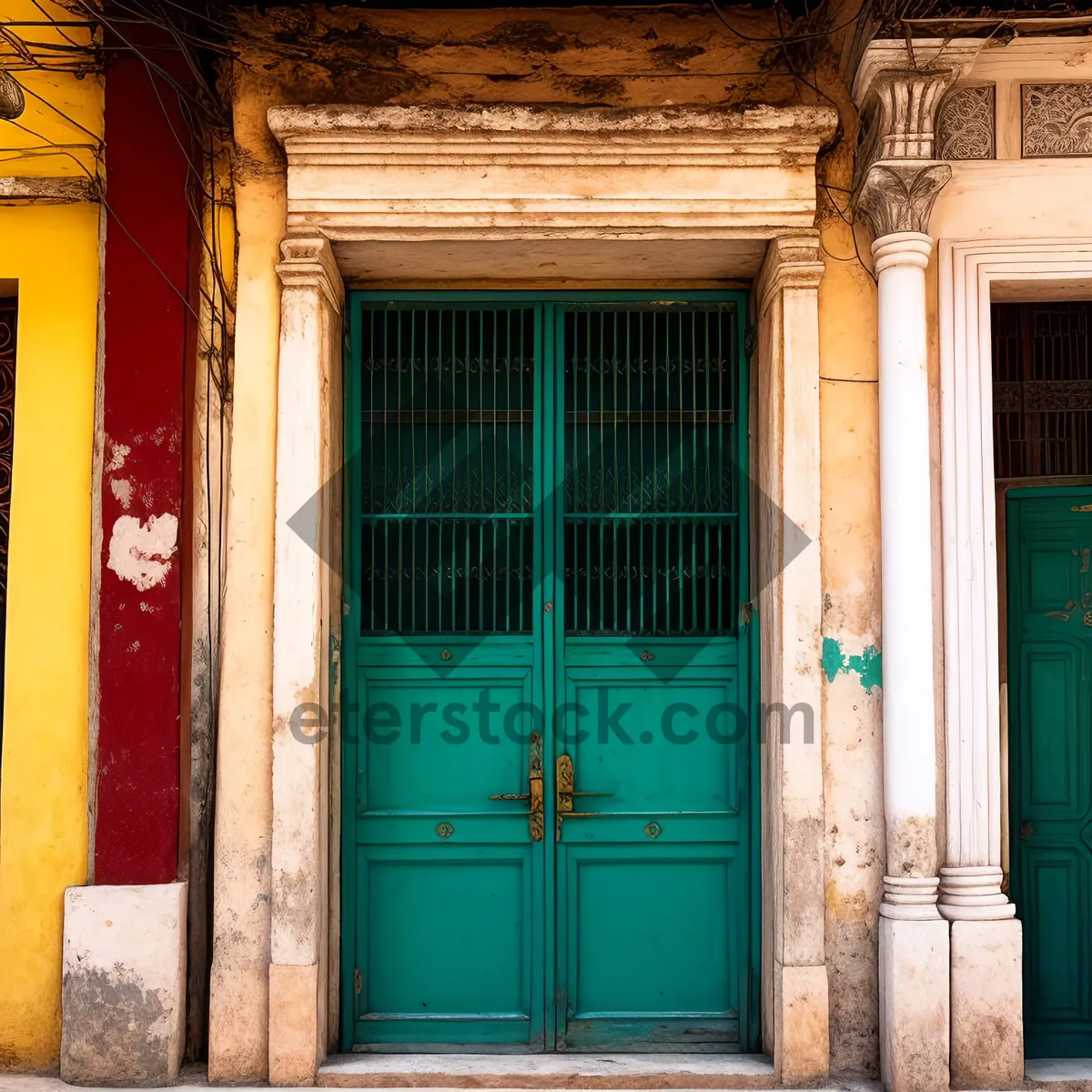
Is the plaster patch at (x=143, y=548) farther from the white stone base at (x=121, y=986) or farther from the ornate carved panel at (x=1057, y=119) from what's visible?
the ornate carved panel at (x=1057, y=119)

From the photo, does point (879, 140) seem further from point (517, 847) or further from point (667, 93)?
point (517, 847)

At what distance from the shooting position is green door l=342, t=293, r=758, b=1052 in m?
4.52

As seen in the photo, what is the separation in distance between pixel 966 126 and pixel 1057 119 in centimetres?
35

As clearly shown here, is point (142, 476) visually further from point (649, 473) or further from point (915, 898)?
point (915, 898)

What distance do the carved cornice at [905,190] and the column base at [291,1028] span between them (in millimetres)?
3485

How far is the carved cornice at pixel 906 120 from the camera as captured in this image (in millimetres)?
4004

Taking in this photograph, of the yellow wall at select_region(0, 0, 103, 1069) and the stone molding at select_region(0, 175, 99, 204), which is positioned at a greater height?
the stone molding at select_region(0, 175, 99, 204)

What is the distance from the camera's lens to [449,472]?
4.65 meters

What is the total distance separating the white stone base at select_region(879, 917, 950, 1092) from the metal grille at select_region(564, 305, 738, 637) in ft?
4.59

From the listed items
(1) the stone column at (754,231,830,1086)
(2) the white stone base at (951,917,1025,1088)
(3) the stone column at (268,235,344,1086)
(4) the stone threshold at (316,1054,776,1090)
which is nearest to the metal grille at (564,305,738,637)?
(1) the stone column at (754,231,830,1086)

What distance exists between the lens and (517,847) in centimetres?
454

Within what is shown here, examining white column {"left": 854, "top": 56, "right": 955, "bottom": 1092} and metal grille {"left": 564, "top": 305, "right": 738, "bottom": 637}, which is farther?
metal grille {"left": 564, "top": 305, "right": 738, "bottom": 637}

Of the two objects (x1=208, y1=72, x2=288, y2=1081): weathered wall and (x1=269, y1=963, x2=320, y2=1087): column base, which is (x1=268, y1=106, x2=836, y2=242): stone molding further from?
(x1=269, y1=963, x2=320, y2=1087): column base

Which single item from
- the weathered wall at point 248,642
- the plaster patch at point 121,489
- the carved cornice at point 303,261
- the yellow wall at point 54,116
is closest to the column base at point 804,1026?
the weathered wall at point 248,642
